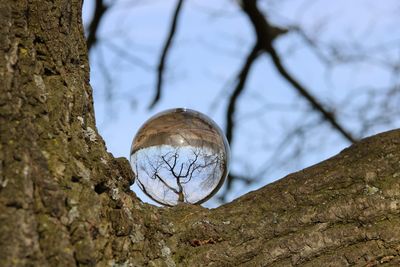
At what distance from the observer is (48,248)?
1030mm

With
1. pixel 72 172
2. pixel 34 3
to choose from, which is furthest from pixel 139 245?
pixel 34 3

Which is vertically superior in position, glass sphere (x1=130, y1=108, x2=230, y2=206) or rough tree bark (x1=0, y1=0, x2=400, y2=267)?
glass sphere (x1=130, y1=108, x2=230, y2=206)

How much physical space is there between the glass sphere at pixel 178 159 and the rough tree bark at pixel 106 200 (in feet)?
0.35

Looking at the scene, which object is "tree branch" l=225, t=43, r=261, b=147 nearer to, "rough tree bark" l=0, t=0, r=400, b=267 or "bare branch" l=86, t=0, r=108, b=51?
"bare branch" l=86, t=0, r=108, b=51

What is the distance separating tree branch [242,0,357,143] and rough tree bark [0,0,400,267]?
7.93 ft

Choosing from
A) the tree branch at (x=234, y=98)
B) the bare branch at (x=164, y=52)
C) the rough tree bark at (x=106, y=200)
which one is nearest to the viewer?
the rough tree bark at (x=106, y=200)

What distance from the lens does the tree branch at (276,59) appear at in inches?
152

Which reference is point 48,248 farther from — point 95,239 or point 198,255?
point 198,255

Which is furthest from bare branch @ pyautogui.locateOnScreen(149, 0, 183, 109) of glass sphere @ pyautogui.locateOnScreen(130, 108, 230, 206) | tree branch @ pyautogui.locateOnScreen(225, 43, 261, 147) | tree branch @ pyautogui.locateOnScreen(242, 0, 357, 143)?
glass sphere @ pyautogui.locateOnScreen(130, 108, 230, 206)

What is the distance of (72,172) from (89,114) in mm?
214

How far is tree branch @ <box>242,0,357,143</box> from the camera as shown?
12.7 ft

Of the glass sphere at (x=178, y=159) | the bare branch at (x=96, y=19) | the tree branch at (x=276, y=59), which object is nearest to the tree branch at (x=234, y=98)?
the tree branch at (x=276, y=59)

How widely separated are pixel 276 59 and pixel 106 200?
3.01 m

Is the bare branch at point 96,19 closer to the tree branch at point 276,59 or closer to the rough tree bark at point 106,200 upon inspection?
the tree branch at point 276,59
